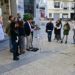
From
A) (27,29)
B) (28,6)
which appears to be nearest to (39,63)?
(27,29)

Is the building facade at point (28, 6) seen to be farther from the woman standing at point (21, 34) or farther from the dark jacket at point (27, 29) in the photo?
the woman standing at point (21, 34)

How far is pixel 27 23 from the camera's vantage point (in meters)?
15.4

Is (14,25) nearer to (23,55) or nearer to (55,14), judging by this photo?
(23,55)

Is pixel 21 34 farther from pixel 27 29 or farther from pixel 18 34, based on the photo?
pixel 27 29

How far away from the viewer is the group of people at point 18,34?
1355 centimetres

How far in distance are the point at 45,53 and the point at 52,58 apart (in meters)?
1.63

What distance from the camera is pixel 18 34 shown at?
14.0 metres

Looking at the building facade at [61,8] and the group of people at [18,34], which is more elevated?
the group of people at [18,34]

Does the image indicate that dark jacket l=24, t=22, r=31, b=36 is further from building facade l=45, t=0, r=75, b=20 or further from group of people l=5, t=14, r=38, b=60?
building facade l=45, t=0, r=75, b=20

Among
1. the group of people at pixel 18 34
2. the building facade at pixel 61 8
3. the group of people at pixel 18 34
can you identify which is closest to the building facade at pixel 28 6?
the group of people at pixel 18 34

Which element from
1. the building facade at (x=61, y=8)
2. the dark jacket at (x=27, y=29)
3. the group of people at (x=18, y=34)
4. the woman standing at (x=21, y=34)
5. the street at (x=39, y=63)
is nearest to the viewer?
the street at (x=39, y=63)

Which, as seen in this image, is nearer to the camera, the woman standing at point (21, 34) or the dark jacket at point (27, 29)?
the woman standing at point (21, 34)

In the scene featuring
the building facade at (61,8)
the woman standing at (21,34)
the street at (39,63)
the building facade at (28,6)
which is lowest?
the building facade at (61,8)

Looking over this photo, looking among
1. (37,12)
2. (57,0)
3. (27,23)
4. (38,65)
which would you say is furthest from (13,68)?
(57,0)
